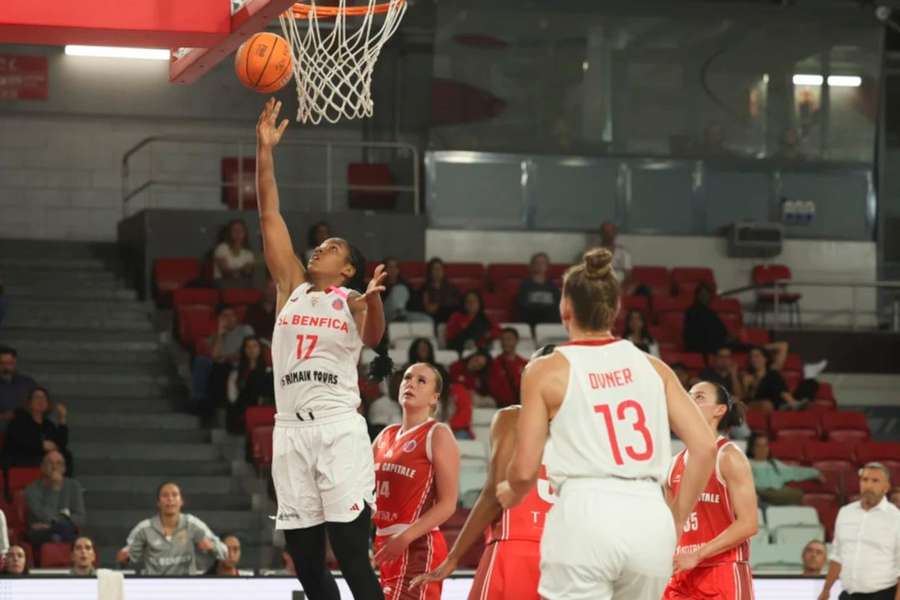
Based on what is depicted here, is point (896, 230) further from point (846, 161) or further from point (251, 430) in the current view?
point (251, 430)

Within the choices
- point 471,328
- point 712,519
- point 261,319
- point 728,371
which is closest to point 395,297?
point 471,328

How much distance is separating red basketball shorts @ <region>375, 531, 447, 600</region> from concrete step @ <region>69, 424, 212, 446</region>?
26.9 ft

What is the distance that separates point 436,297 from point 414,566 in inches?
395

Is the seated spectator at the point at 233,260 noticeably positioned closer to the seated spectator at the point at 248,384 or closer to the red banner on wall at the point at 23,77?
the seated spectator at the point at 248,384

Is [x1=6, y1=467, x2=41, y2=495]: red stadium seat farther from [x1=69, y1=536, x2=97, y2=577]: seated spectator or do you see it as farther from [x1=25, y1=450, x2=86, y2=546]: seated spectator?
[x1=69, y1=536, x2=97, y2=577]: seated spectator

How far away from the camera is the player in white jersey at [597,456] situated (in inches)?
186

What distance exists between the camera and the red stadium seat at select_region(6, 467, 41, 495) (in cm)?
1320

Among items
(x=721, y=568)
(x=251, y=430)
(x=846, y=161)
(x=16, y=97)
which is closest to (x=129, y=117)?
(x=16, y=97)

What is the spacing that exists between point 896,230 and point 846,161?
1.46m

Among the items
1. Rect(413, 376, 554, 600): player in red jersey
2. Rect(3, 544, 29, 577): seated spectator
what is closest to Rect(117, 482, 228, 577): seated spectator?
Rect(3, 544, 29, 577): seated spectator

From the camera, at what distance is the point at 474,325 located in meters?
16.2

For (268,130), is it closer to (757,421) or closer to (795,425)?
(757,421)

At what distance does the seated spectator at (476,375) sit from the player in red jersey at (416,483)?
315 inches

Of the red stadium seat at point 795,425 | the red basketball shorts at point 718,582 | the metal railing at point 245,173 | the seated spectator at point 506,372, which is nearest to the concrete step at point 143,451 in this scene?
the seated spectator at point 506,372
